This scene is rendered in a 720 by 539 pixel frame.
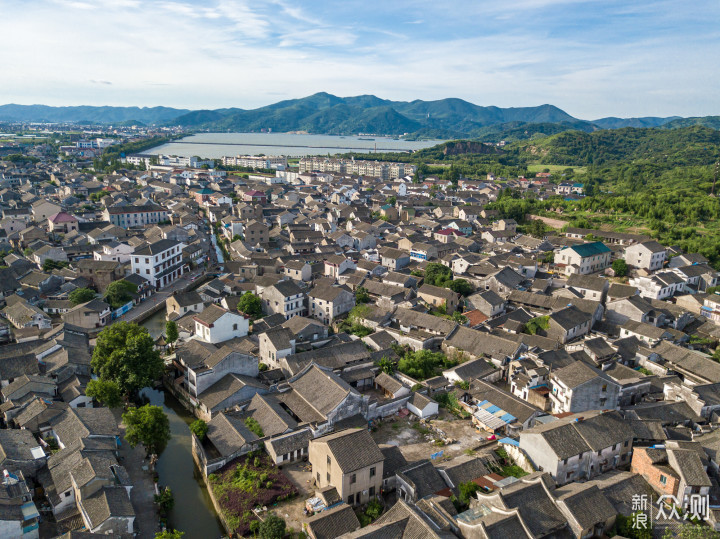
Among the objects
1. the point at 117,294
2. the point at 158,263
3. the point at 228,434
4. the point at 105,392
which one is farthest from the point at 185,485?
the point at 158,263

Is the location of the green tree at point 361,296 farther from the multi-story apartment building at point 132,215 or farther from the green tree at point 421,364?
the multi-story apartment building at point 132,215

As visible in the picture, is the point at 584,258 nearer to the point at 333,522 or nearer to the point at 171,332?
the point at 171,332

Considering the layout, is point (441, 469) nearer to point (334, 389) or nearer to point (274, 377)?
point (334, 389)

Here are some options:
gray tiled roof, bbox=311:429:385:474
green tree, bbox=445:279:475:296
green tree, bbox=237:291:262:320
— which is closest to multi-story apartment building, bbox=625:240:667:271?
green tree, bbox=445:279:475:296

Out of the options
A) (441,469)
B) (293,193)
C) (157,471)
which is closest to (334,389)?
(441,469)

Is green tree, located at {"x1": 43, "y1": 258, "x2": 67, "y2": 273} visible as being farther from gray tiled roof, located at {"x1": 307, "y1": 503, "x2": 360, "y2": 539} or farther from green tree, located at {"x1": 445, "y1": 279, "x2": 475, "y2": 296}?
gray tiled roof, located at {"x1": 307, "y1": 503, "x2": 360, "y2": 539}

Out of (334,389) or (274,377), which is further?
(274,377)

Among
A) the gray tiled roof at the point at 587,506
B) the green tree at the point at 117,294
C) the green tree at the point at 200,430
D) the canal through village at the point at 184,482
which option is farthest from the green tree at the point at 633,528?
the green tree at the point at 117,294
